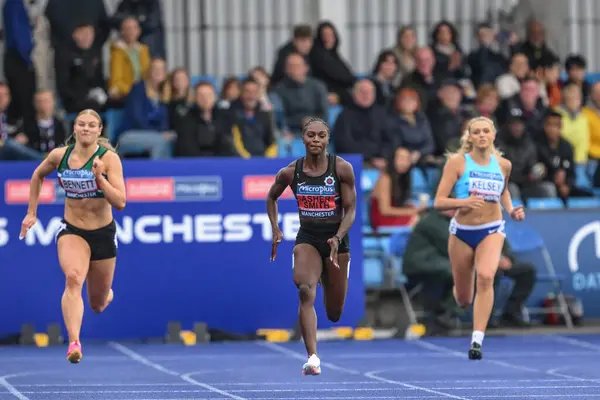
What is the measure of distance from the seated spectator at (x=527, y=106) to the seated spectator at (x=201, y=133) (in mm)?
4447

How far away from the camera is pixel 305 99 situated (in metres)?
18.8

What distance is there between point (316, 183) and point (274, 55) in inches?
409

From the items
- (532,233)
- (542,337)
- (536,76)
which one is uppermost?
(536,76)

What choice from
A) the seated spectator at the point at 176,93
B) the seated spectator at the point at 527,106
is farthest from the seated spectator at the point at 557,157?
the seated spectator at the point at 176,93

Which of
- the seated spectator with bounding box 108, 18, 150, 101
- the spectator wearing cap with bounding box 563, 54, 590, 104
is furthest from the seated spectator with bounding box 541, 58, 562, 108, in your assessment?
the seated spectator with bounding box 108, 18, 150, 101

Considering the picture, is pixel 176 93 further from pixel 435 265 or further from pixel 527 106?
pixel 527 106

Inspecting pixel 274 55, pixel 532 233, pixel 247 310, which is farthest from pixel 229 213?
pixel 274 55

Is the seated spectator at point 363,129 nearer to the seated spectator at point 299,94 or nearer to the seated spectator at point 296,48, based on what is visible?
the seated spectator at point 299,94

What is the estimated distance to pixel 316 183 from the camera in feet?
38.8

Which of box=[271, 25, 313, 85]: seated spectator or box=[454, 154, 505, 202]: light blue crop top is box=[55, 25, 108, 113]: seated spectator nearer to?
box=[271, 25, 313, 85]: seated spectator

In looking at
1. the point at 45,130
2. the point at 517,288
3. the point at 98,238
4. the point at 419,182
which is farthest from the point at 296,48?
the point at 98,238

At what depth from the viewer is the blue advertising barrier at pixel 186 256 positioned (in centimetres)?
1611

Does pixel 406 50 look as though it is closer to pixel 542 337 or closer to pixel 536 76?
pixel 536 76

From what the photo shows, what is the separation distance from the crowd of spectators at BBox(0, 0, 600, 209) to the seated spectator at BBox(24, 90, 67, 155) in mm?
16
